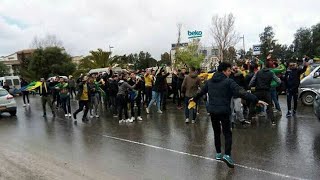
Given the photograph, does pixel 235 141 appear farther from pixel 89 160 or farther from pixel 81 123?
pixel 81 123

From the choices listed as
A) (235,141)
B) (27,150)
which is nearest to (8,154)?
(27,150)

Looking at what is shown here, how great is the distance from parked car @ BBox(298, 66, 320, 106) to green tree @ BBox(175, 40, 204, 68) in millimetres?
32695

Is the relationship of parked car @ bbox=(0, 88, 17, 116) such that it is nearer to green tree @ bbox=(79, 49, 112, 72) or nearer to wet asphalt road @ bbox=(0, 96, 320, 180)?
wet asphalt road @ bbox=(0, 96, 320, 180)

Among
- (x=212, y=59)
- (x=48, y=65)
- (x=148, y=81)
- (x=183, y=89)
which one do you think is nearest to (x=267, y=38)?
(x=212, y=59)

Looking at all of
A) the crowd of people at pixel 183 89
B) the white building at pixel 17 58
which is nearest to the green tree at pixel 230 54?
the crowd of people at pixel 183 89

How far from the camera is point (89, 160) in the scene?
768 centimetres

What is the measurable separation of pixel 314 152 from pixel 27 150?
6.25 meters

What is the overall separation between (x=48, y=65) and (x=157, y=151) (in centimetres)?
4647

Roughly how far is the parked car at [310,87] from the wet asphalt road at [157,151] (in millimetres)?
2261

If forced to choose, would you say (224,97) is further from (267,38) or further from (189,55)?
(267,38)

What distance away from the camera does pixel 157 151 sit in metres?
8.21

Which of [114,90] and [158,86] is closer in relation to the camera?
[158,86]

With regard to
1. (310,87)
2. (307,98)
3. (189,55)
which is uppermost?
(189,55)

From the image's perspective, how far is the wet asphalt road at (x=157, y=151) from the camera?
647cm
